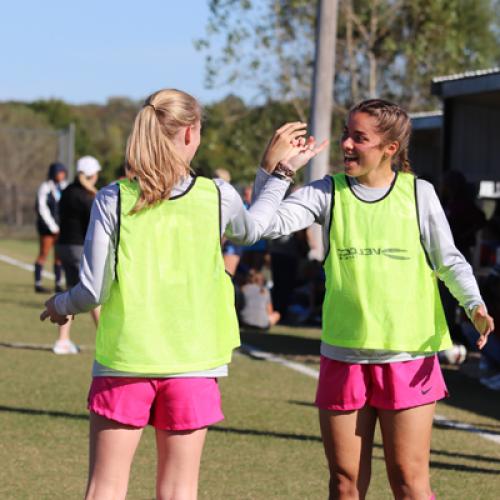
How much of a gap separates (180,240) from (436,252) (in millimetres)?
1134

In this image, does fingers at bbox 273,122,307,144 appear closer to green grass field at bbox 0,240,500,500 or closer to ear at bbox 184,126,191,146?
ear at bbox 184,126,191,146

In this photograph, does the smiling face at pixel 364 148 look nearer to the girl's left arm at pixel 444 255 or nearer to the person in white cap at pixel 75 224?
the girl's left arm at pixel 444 255

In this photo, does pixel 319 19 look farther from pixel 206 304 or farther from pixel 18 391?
pixel 206 304

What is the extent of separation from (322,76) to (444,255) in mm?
12992

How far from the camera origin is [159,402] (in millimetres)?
3918

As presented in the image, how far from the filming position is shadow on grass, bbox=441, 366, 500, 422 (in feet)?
29.5

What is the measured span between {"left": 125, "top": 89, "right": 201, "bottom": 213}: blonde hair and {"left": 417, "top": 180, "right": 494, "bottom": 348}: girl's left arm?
1.05 m

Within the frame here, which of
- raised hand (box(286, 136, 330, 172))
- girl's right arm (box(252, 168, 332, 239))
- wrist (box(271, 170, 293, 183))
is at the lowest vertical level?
girl's right arm (box(252, 168, 332, 239))

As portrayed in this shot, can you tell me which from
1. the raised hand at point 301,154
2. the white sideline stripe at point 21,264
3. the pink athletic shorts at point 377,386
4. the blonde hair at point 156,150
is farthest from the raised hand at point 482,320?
the white sideline stripe at point 21,264

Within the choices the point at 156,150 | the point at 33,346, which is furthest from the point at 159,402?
the point at 33,346

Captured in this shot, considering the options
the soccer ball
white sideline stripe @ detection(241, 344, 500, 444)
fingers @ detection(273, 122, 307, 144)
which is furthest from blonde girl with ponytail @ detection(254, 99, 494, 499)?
the soccer ball

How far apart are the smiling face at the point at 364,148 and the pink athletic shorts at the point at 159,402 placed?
1.11 metres

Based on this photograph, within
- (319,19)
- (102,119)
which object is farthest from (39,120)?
(319,19)

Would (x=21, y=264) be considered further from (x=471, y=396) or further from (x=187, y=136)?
(x=187, y=136)
